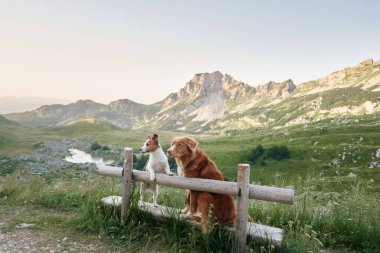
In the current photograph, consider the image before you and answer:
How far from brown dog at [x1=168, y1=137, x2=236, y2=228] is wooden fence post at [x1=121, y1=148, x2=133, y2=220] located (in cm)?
195

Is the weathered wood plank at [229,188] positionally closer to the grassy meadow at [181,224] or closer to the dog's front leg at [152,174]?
the dog's front leg at [152,174]

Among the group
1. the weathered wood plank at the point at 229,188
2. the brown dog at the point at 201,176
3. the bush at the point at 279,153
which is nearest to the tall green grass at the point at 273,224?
the brown dog at the point at 201,176

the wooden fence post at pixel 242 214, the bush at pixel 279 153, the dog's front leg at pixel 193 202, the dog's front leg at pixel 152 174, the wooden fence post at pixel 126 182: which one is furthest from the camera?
the bush at pixel 279 153

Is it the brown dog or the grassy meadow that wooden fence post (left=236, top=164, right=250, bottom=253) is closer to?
the grassy meadow

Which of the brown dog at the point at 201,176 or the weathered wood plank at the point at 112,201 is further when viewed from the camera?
the weathered wood plank at the point at 112,201

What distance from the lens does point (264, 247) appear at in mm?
8219

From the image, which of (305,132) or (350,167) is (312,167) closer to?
(350,167)

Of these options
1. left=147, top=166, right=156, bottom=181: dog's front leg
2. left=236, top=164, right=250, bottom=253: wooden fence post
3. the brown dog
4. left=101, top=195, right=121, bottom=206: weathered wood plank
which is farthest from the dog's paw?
left=101, top=195, right=121, bottom=206: weathered wood plank

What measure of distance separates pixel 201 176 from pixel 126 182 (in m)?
2.61

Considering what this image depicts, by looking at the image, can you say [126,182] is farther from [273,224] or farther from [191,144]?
[273,224]

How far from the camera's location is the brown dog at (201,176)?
8594 millimetres

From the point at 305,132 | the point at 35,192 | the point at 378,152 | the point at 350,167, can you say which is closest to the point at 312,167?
the point at 350,167

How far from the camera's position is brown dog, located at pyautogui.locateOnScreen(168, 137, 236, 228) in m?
8.59

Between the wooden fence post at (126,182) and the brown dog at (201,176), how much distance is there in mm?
1954
